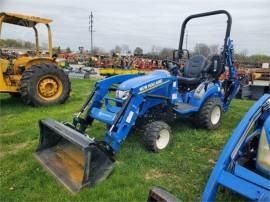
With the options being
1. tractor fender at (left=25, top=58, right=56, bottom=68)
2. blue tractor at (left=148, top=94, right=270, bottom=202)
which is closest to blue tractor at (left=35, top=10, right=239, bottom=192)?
blue tractor at (left=148, top=94, right=270, bottom=202)

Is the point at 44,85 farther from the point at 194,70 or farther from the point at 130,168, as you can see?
the point at 130,168

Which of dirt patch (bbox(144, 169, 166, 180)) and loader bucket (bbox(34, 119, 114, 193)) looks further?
dirt patch (bbox(144, 169, 166, 180))

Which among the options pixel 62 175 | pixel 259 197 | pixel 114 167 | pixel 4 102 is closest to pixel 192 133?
pixel 114 167

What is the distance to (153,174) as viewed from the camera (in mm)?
3664

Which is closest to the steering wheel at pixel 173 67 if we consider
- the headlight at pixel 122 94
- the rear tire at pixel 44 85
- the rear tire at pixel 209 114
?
the rear tire at pixel 209 114

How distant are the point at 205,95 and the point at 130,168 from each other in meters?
2.31

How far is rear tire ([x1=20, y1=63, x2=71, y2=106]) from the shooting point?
6.88 meters

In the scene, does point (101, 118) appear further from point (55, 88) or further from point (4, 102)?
point (4, 102)

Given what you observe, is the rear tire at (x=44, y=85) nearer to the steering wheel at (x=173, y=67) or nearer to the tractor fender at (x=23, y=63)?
the tractor fender at (x=23, y=63)

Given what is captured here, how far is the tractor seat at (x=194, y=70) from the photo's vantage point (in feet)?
18.2

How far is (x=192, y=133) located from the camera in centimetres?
524

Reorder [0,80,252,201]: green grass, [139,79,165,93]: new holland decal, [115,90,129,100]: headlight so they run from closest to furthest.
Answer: [0,80,252,201]: green grass < [139,79,165,93]: new holland decal < [115,90,129,100]: headlight

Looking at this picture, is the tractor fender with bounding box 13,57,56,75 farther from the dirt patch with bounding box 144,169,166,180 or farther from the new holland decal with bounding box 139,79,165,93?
the dirt patch with bounding box 144,169,166,180

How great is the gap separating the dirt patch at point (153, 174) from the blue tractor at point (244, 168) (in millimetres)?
1137
